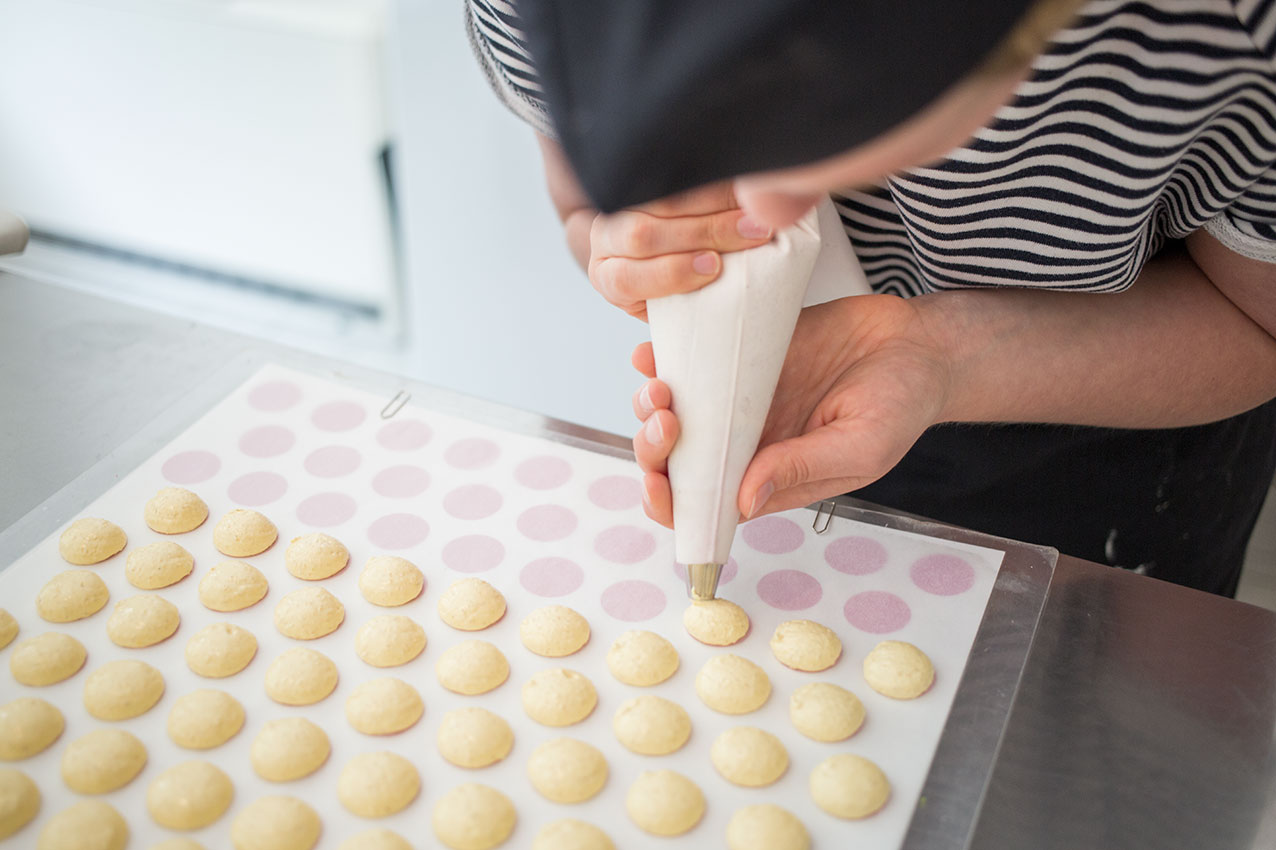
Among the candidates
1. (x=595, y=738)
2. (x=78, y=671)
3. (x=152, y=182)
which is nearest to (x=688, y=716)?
(x=595, y=738)

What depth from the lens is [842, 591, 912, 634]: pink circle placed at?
81 centimetres

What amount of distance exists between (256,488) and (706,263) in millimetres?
515

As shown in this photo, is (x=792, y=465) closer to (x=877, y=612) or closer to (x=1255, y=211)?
(x=877, y=612)

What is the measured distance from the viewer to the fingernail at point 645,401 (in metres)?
0.73

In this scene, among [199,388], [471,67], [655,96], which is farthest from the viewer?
[471,67]

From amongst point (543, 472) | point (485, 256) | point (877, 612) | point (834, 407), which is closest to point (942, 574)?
point (877, 612)

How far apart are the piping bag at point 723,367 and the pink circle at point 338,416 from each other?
39 centimetres

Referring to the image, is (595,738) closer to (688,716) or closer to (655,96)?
(688,716)

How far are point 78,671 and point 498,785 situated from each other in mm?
347

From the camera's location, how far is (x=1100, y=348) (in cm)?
84

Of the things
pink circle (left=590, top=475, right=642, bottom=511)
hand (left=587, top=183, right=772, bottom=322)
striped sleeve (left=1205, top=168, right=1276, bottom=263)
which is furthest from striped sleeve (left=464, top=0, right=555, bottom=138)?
striped sleeve (left=1205, top=168, right=1276, bottom=263)

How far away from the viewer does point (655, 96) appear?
1.20 ft

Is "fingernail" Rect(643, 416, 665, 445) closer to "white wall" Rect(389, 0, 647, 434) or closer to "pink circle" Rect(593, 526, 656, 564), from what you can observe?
"pink circle" Rect(593, 526, 656, 564)

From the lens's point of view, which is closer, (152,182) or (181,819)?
(181,819)
